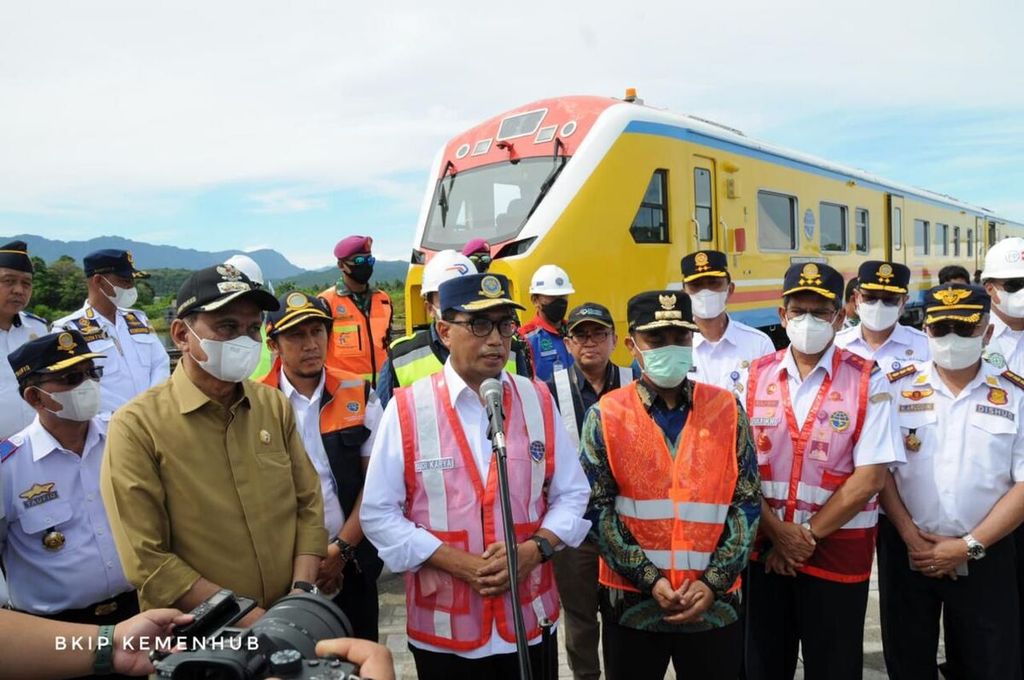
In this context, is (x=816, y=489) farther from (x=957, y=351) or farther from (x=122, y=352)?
(x=122, y=352)

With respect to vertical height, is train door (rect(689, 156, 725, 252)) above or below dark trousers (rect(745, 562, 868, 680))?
above

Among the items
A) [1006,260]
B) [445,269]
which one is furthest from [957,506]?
[445,269]

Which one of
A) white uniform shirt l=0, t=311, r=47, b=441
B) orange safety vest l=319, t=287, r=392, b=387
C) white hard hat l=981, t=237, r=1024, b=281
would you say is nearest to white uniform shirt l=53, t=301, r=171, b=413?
white uniform shirt l=0, t=311, r=47, b=441

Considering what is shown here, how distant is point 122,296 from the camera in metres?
4.66

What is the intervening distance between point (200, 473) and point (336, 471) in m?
0.83

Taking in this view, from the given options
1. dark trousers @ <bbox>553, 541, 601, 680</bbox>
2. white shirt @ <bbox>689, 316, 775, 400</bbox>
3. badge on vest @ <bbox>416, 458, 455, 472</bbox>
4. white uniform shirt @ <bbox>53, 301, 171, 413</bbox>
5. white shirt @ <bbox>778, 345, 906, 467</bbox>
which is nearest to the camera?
badge on vest @ <bbox>416, 458, 455, 472</bbox>

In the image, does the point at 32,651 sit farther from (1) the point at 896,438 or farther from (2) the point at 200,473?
(1) the point at 896,438

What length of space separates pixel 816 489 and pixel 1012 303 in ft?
7.34

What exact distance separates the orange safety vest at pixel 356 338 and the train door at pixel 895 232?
35.8 ft

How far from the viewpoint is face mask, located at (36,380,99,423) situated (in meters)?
2.47

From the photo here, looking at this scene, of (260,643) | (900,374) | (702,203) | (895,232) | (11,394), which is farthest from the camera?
(895,232)

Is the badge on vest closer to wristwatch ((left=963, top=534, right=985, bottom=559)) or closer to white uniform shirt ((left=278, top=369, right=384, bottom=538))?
white uniform shirt ((left=278, top=369, right=384, bottom=538))

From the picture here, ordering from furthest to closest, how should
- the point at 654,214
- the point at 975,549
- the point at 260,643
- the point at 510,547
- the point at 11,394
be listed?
the point at 654,214, the point at 11,394, the point at 975,549, the point at 510,547, the point at 260,643

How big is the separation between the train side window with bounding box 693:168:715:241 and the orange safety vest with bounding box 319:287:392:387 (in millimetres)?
4228
